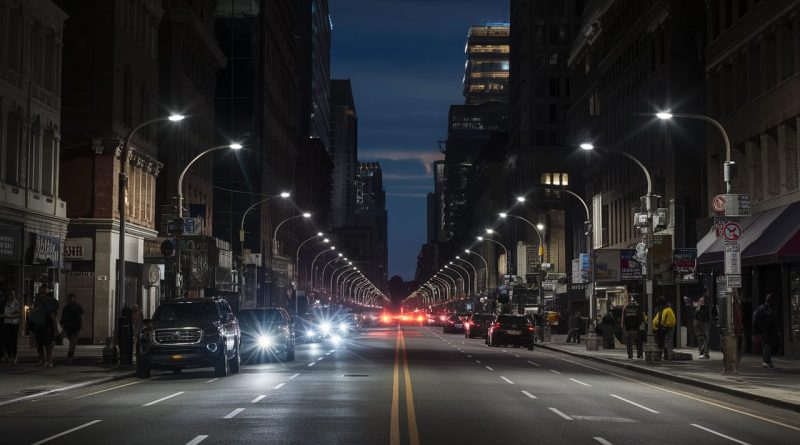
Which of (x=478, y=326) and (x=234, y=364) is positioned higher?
(x=478, y=326)

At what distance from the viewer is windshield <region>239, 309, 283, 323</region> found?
40.6m

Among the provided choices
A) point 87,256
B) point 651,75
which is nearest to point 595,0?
point 651,75

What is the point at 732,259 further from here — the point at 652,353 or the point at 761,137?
the point at 761,137

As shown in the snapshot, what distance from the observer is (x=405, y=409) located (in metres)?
20.7

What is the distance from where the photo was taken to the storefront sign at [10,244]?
42369 mm

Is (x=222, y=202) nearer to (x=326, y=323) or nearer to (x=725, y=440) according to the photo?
(x=326, y=323)

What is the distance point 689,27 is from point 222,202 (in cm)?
5328

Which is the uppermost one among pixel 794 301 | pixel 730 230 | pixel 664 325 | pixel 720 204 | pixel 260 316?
pixel 720 204

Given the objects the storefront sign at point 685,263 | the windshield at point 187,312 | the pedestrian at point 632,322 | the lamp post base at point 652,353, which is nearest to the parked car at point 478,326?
the storefront sign at point 685,263

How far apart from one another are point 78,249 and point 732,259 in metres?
32.3

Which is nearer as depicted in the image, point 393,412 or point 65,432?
point 65,432

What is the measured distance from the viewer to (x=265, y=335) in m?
40.0

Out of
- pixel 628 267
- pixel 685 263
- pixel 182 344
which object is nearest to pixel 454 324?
pixel 628 267

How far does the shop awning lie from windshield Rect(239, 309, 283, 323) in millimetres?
14693
